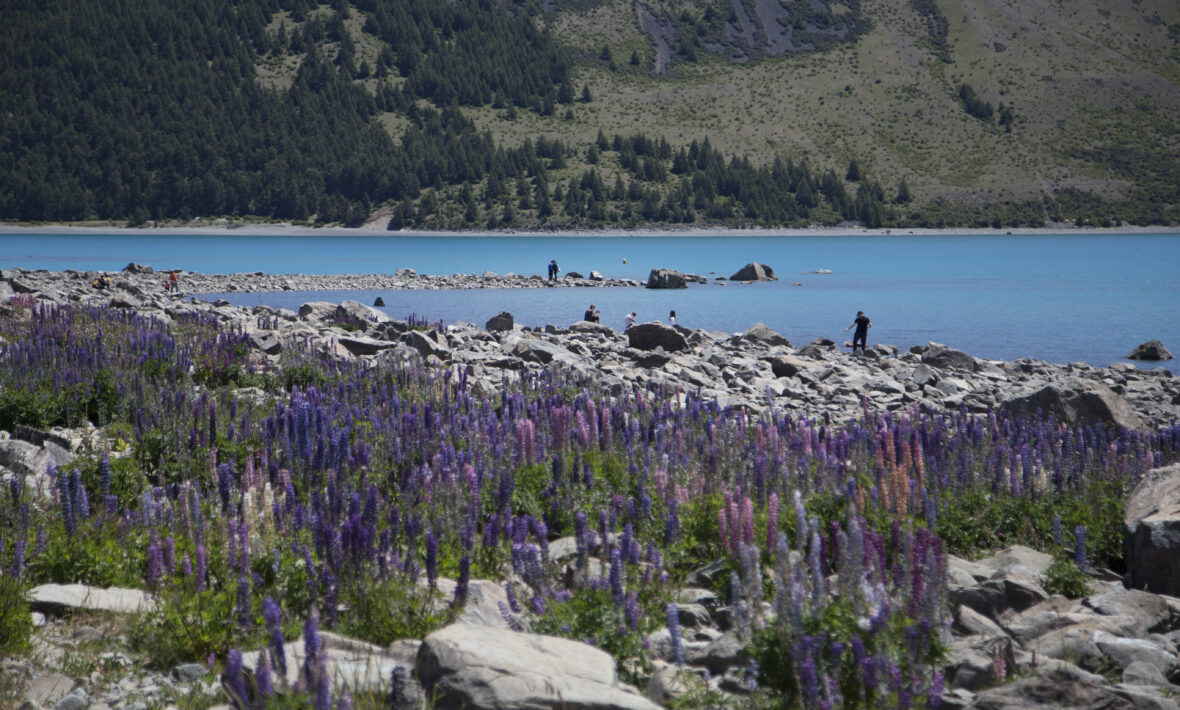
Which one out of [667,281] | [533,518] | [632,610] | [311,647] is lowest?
[667,281]

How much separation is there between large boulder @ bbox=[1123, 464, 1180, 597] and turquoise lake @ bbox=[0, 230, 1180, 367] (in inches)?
1092

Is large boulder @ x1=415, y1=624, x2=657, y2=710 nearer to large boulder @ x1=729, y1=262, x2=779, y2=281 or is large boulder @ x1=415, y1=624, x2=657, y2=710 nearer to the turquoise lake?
the turquoise lake

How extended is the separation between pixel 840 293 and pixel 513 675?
199 feet

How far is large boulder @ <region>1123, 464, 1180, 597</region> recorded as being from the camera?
23.5 ft

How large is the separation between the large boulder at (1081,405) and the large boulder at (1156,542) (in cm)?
674

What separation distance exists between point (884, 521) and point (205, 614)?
4.91 meters

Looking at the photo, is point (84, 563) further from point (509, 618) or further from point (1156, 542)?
point (1156, 542)

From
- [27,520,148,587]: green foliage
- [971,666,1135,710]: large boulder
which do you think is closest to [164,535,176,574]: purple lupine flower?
[27,520,148,587]: green foliage

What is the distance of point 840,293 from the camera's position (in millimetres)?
62344

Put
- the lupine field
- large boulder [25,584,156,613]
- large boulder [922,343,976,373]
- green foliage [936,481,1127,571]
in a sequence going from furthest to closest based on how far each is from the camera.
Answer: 1. large boulder [922,343,976,373]
2. green foliage [936,481,1127,571]
3. large boulder [25,584,156,613]
4. the lupine field

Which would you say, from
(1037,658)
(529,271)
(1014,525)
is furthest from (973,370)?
(529,271)

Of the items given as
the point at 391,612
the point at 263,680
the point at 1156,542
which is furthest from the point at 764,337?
the point at 263,680

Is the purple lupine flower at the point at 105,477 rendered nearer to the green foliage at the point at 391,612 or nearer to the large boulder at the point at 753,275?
the green foliage at the point at 391,612

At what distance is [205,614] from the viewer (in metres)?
5.55
